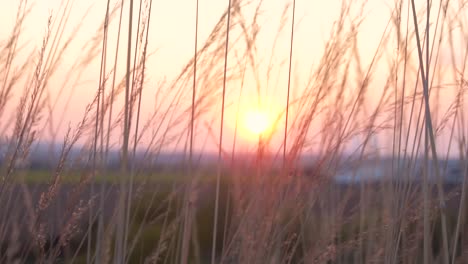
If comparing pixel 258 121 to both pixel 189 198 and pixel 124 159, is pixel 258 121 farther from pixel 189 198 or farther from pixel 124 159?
pixel 124 159

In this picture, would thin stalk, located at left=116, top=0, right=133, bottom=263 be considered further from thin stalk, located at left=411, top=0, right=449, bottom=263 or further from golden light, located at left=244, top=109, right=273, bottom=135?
thin stalk, located at left=411, top=0, right=449, bottom=263

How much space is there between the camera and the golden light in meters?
1.78

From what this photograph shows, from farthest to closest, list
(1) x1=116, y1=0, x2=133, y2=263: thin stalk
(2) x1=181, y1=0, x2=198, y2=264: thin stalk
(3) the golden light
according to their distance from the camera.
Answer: (3) the golden light → (2) x1=181, y1=0, x2=198, y2=264: thin stalk → (1) x1=116, y1=0, x2=133, y2=263: thin stalk

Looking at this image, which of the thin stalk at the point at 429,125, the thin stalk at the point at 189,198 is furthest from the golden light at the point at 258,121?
the thin stalk at the point at 429,125

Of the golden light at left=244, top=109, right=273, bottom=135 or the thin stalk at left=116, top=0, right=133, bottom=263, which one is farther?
the golden light at left=244, top=109, right=273, bottom=135

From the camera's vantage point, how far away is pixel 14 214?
1768 millimetres

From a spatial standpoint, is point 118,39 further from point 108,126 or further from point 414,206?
point 414,206

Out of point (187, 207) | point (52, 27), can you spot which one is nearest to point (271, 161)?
point (187, 207)

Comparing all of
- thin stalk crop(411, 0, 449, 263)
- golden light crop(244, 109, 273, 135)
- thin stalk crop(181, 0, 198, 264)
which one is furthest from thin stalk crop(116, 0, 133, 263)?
thin stalk crop(411, 0, 449, 263)

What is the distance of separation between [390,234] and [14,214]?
810 mm

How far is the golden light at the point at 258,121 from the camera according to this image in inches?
70.0

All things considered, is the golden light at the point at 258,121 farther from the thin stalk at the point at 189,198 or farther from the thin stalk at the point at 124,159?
the thin stalk at the point at 124,159

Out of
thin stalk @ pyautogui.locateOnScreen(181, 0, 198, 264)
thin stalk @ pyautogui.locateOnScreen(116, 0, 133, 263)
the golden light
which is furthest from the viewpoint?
the golden light

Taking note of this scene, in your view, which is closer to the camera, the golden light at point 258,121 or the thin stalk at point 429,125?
the thin stalk at point 429,125
